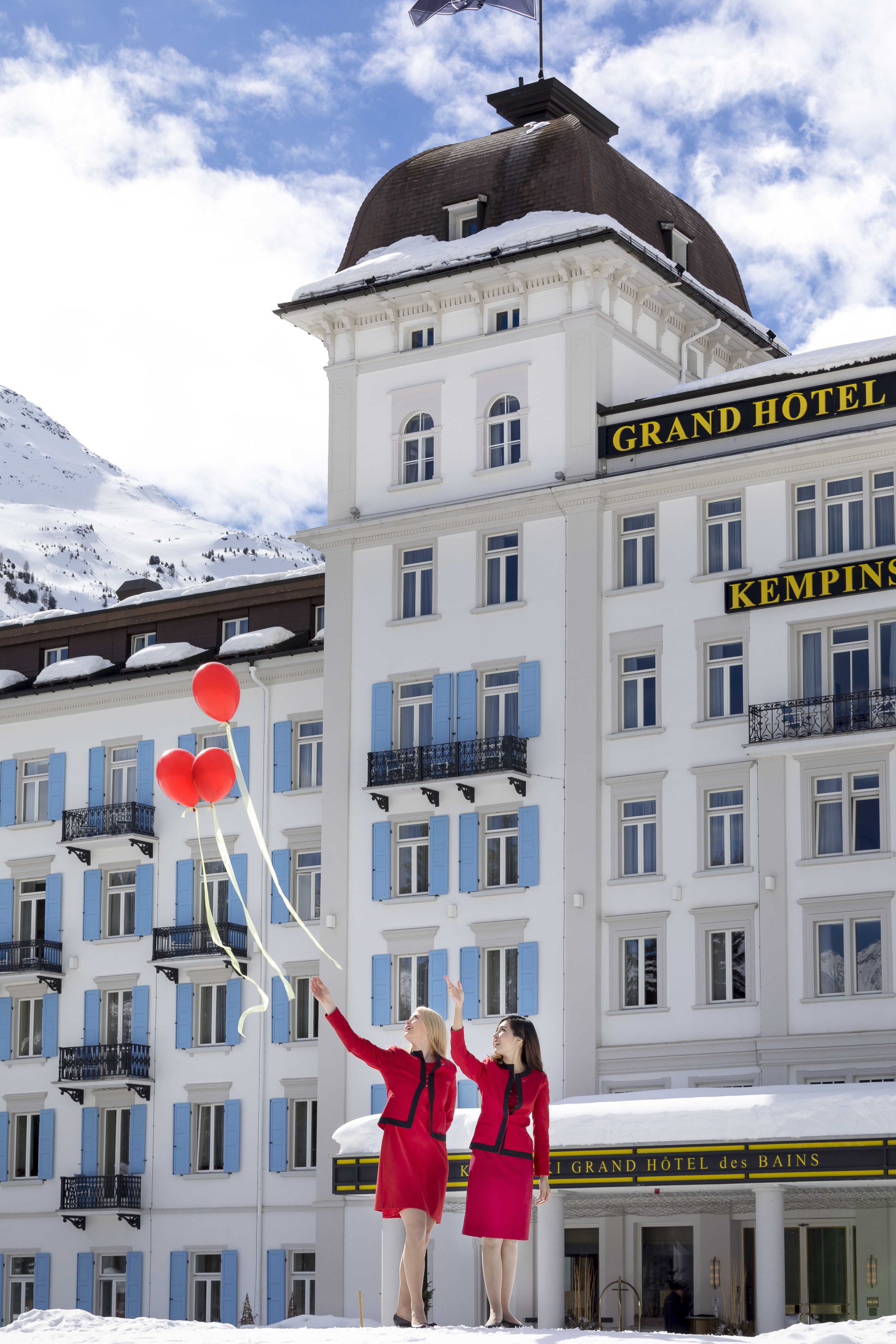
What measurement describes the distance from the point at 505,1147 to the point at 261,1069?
31475 millimetres

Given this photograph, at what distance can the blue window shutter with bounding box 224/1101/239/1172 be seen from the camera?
4550 centimetres

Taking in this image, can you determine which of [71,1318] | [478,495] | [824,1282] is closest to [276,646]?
[478,495]

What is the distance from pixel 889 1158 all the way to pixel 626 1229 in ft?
28.3

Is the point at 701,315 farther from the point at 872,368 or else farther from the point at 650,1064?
the point at 650,1064

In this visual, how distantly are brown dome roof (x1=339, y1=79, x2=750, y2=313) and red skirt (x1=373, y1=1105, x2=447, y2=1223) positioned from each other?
32.2 meters

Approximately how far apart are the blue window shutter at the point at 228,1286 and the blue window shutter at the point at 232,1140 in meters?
1.83

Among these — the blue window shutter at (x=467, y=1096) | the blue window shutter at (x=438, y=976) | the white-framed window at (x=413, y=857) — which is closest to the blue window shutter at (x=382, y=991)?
the blue window shutter at (x=438, y=976)

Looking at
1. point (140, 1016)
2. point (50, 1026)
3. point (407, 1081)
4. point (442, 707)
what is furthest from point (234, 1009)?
point (407, 1081)

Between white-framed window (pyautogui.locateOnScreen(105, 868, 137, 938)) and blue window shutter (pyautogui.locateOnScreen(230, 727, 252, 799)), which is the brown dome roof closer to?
blue window shutter (pyautogui.locateOnScreen(230, 727, 252, 799))

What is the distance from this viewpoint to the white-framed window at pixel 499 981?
41656mm

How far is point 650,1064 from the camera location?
130 feet

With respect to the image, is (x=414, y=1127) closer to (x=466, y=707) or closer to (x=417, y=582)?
(x=466, y=707)

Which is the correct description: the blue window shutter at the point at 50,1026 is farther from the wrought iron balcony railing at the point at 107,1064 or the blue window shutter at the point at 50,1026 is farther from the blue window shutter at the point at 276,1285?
the blue window shutter at the point at 276,1285

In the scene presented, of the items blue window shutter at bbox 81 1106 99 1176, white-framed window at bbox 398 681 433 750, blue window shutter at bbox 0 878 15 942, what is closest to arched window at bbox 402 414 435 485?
white-framed window at bbox 398 681 433 750
